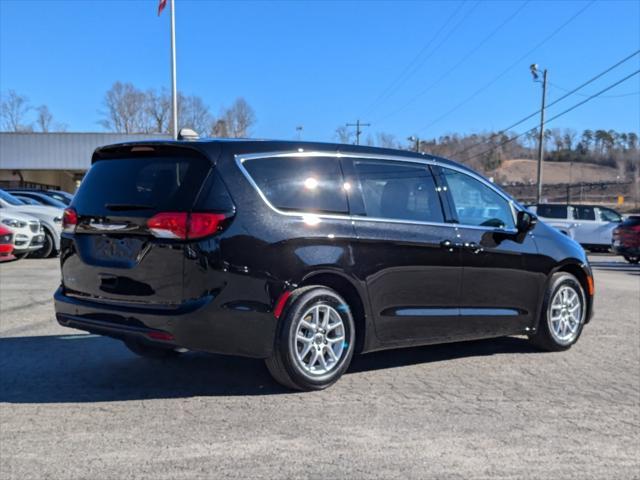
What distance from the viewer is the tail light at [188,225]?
14.9 feet

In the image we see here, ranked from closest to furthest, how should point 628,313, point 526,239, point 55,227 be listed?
point 526,239 → point 628,313 → point 55,227

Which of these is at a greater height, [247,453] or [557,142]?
[557,142]

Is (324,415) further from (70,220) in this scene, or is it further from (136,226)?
(70,220)

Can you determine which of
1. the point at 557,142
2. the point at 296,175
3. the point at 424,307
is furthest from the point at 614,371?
the point at 557,142

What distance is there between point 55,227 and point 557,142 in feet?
360

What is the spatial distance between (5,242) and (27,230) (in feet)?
6.15

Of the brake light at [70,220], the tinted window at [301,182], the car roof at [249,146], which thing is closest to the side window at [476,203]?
the car roof at [249,146]

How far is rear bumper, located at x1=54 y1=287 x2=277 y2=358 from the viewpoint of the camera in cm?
454

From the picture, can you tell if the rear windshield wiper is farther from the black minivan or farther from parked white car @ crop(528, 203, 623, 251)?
parked white car @ crop(528, 203, 623, 251)

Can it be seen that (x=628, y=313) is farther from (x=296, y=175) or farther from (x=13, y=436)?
(x=13, y=436)

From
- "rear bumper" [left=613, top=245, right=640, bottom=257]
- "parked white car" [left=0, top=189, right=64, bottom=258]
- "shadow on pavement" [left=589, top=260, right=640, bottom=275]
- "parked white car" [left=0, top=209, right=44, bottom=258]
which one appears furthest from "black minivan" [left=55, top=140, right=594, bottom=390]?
"rear bumper" [left=613, top=245, right=640, bottom=257]

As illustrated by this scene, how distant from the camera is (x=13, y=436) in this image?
4.09 metres

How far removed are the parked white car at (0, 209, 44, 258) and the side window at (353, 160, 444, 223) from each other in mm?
10995

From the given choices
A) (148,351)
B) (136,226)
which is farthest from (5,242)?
(136,226)
